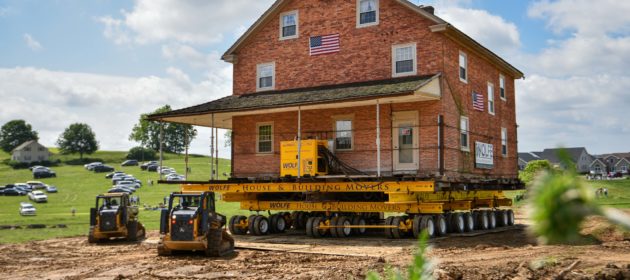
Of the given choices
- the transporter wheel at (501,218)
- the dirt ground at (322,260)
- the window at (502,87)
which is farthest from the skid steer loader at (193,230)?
the window at (502,87)

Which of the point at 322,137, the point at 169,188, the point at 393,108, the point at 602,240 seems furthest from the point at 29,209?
the point at 602,240

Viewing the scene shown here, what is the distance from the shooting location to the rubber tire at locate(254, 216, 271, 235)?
2538 cm

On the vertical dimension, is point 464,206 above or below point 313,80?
below

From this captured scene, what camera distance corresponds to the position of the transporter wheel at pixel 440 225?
22672 mm

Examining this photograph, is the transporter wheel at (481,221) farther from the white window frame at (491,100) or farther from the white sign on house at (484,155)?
the white window frame at (491,100)

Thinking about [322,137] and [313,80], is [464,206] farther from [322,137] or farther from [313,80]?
[313,80]

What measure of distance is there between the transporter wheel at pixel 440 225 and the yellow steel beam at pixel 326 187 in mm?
2196

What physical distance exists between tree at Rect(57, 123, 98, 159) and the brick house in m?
119

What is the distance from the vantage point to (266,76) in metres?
29.7

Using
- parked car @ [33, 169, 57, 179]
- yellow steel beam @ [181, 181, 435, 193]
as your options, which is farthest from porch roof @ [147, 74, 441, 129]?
parked car @ [33, 169, 57, 179]

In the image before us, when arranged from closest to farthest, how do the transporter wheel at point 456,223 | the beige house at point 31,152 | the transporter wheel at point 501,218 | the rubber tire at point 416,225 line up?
the rubber tire at point 416,225 → the transporter wheel at point 456,223 → the transporter wheel at point 501,218 → the beige house at point 31,152

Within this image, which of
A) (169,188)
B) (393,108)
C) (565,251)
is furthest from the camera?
(169,188)

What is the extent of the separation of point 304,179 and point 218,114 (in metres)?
6.00

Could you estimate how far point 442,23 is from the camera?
2473 centimetres
